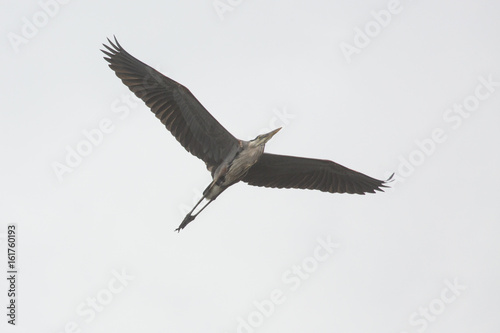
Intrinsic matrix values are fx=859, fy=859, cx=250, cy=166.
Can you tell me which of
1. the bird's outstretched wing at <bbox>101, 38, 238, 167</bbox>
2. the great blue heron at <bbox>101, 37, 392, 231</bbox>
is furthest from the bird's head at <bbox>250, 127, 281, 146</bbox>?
the bird's outstretched wing at <bbox>101, 38, 238, 167</bbox>

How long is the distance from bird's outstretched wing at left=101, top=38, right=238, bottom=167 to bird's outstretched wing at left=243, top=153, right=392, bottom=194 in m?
1.14

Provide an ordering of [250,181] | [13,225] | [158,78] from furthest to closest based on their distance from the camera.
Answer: [13,225] < [250,181] < [158,78]

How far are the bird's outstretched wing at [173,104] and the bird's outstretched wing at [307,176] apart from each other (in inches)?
44.7

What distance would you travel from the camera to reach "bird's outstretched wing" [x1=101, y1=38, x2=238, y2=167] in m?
17.9

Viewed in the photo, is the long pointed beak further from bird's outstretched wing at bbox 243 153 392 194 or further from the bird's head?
bird's outstretched wing at bbox 243 153 392 194

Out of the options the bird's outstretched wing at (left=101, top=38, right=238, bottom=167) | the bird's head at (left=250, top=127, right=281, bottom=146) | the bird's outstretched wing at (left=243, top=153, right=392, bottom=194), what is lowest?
the bird's outstretched wing at (left=243, top=153, right=392, bottom=194)

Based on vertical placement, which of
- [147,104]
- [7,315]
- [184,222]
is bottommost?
[7,315]

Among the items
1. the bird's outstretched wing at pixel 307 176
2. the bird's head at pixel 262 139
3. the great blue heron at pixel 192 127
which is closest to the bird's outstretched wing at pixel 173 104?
the great blue heron at pixel 192 127

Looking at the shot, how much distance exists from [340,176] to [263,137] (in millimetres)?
2597

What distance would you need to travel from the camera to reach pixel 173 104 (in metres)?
18.1

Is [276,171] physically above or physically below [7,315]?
above

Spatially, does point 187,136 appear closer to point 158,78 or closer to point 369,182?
point 158,78

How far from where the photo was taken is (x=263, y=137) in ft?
59.0

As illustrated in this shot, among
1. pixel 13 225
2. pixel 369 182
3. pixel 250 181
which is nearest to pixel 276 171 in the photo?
pixel 250 181
